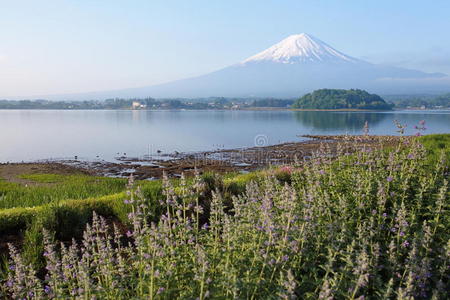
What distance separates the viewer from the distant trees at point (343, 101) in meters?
160

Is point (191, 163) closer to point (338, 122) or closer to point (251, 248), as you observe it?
point (251, 248)

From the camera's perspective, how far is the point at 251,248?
12.8ft

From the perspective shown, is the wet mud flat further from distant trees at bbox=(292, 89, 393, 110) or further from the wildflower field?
distant trees at bbox=(292, 89, 393, 110)

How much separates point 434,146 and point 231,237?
629 inches

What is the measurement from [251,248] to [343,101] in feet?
544

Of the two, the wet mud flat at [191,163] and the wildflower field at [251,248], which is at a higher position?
the wildflower field at [251,248]

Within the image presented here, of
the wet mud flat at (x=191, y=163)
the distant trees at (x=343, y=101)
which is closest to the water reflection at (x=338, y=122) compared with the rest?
the wet mud flat at (x=191, y=163)

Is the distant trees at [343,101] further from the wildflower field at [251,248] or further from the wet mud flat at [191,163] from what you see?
the wildflower field at [251,248]

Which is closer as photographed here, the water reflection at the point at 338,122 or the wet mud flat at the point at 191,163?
the wet mud flat at the point at 191,163

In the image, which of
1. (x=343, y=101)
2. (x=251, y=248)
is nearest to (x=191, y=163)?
(x=251, y=248)

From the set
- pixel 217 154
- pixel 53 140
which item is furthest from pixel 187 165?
pixel 53 140

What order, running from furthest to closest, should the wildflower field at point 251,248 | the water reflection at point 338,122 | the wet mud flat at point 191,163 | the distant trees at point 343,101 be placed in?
the distant trees at point 343,101 → the water reflection at point 338,122 → the wet mud flat at point 191,163 → the wildflower field at point 251,248

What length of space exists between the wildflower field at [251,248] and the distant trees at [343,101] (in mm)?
160189

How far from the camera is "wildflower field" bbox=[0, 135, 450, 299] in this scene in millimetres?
3352
